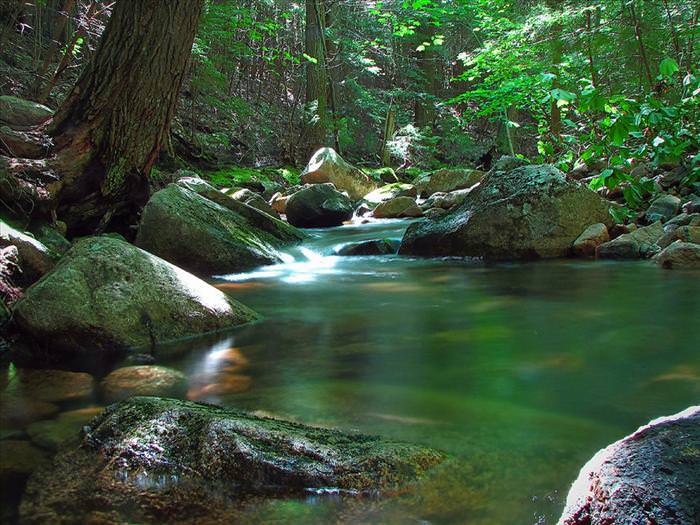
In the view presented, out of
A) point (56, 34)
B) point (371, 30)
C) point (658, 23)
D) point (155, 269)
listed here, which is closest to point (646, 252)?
point (658, 23)

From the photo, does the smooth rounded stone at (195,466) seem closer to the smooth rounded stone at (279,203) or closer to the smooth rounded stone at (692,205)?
the smooth rounded stone at (692,205)

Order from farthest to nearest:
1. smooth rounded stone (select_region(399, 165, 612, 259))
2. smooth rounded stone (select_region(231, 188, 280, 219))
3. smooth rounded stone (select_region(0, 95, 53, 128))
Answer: smooth rounded stone (select_region(231, 188, 280, 219))
smooth rounded stone (select_region(399, 165, 612, 259))
smooth rounded stone (select_region(0, 95, 53, 128))

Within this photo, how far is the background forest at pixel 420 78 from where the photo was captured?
308 inches

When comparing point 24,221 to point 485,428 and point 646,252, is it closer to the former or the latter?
point 485,428

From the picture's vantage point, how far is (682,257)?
235 inches

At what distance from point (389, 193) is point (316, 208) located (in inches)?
127

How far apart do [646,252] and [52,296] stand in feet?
20.1

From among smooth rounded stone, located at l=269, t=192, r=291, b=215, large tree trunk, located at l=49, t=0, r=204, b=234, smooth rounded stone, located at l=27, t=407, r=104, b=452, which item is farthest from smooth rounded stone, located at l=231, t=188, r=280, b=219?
smooth rounded stone, located at l=27, t=407, r=104, b=452

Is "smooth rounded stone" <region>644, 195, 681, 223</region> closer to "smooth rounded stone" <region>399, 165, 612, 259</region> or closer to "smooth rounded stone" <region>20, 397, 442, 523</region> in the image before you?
"smooth rounded stone" <region>399, 165, 612, 259</region>

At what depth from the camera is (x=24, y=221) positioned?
517 cm

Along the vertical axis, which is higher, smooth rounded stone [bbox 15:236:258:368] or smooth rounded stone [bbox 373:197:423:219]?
smooth rounded stone [bbox 373:197:423:219]

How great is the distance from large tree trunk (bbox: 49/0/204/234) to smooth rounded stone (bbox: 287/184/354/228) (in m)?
4.95

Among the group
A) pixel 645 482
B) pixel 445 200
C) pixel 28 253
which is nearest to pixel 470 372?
pixel 645 482

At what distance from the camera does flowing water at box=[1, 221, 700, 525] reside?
5.99 ft
